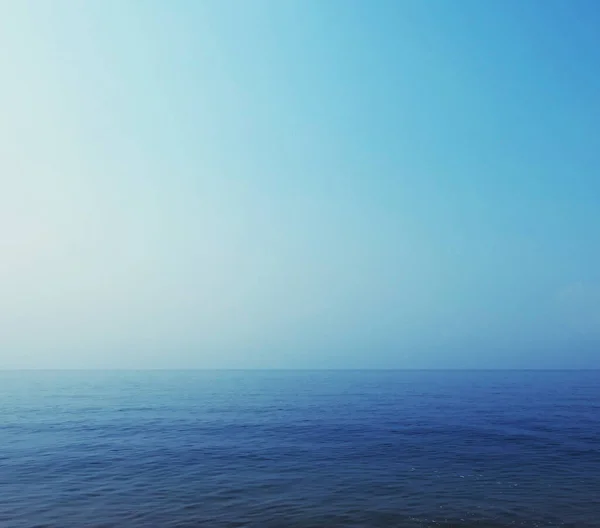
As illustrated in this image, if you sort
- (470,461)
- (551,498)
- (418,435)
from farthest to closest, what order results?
(418,435) → (470,461) → (551,498)

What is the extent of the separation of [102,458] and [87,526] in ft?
49.4

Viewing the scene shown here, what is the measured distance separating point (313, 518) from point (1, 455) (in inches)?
1082

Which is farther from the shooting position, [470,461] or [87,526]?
[470,461]

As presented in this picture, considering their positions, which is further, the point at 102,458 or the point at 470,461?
→ the point at 102,458

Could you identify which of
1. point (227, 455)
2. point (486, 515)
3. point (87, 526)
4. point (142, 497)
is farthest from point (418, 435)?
point (87, 526)

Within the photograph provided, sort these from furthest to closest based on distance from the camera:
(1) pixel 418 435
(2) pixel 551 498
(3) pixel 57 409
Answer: (3) pixel 57 409 < (1) pixel 418 435 < (2) pixel 551 498

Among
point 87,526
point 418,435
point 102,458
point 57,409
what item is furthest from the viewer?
point 57,409

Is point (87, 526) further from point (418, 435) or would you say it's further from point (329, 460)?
point (418, 435)

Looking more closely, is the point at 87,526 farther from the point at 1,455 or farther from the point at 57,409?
the point at 57,409

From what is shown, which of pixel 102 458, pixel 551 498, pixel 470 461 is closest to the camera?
pixel 551 498

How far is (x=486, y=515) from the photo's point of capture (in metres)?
20.1

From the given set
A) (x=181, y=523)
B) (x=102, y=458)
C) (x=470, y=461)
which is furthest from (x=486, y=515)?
(x=102, y=458)

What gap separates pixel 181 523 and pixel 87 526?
3887 millimetres

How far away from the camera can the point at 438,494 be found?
2327cm
